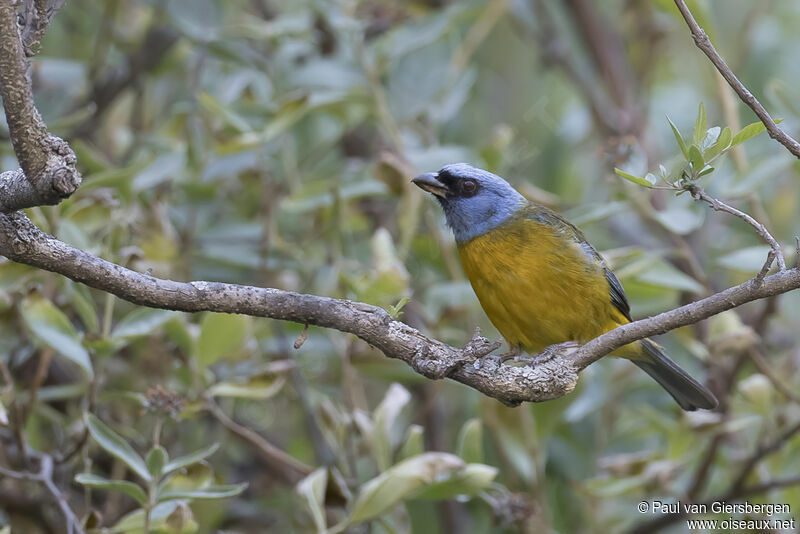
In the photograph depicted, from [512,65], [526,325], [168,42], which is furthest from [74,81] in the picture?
[512,65]

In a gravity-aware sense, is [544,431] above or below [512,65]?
below

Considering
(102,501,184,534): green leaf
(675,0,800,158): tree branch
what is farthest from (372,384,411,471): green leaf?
(675,0,800,158): tree branch

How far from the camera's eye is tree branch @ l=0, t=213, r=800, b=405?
1597 mm

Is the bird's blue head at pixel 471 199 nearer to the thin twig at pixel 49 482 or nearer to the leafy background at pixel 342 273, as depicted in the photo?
the leafy background at pixel 342 273

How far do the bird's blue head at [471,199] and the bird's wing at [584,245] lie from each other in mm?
94

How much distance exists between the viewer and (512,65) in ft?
19.1

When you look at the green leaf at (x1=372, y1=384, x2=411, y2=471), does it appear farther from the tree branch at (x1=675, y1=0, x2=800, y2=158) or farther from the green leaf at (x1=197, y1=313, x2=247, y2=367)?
the tree branch at (x1=675, y1=0, x2=800, y2=158)

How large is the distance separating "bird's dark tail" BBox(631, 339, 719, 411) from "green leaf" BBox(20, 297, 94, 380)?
5.84 feet

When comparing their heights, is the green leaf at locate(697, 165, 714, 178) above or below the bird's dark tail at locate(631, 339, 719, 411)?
above

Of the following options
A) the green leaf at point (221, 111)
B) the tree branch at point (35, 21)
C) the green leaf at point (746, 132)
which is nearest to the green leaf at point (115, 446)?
the tree branch at point (35, 21)

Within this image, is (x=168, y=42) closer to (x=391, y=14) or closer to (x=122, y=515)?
(x=391, y=14)

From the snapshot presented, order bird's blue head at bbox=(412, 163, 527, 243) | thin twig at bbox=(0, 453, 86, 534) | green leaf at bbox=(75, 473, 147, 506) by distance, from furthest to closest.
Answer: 1. bird's blue head at bbox=(412, 163, 527, 243)
2. thin twig at bbox=(0, 453, 86, 534)
3. green leaf at bbox=(75, 473, 147, 506)

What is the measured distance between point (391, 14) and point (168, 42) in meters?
0.98

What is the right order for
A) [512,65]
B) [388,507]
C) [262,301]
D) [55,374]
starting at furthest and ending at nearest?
[512,65] → [55,374] → [388,507] → [262,301]
